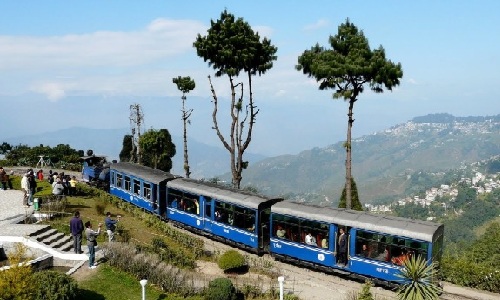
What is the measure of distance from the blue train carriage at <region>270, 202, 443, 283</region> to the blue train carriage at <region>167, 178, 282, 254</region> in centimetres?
86

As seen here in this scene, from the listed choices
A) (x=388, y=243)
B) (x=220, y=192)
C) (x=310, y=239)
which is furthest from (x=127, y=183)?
(x=388, y=243)

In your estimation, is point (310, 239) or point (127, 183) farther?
point (127, 183)

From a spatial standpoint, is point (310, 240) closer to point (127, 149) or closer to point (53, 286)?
point (53, 286)

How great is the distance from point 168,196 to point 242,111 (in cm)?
1030

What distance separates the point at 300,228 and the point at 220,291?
5.93 m

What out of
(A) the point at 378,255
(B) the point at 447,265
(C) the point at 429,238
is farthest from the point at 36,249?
(B) the point at 447,265

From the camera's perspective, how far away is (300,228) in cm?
2255

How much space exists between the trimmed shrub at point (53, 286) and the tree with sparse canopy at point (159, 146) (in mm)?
35903

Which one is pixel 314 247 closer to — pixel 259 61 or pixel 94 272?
pixel 94 272

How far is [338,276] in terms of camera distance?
73.0 ft

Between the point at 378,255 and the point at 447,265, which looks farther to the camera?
the point at 447,265

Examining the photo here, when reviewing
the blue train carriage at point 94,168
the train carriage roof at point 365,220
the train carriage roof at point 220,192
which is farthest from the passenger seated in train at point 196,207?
the blue train carriage at point 94,168

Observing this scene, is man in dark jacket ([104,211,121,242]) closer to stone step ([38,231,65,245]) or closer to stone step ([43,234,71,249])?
stone step ([43,234,71,249])

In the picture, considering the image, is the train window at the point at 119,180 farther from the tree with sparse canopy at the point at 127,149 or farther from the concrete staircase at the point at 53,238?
the tree with sparse canopy at the point at 127,149
